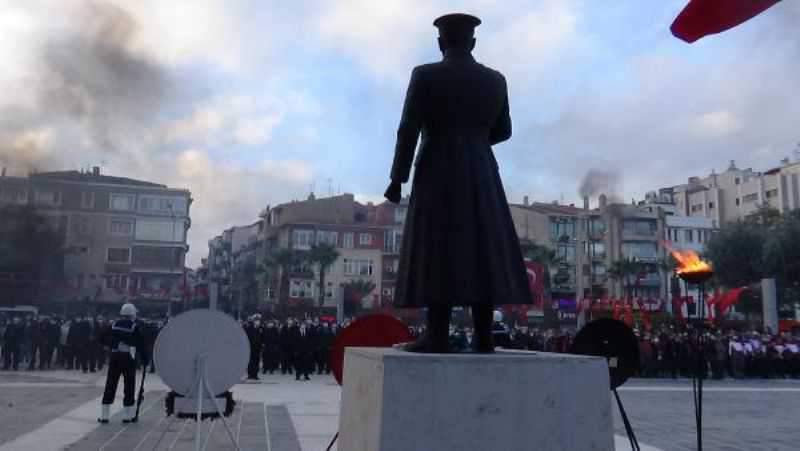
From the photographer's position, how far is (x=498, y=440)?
3520 mm

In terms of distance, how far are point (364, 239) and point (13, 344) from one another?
5055cm

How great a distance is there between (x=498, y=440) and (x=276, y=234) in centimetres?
7410

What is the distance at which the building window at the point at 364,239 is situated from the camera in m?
70.2

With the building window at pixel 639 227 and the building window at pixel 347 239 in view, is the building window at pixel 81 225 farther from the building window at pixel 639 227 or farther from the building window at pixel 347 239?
the building window at pixel 639 227

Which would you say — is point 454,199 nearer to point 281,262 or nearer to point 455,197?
point 455,197

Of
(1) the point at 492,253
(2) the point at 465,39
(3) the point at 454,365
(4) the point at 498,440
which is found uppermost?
(2) the point at 465,39

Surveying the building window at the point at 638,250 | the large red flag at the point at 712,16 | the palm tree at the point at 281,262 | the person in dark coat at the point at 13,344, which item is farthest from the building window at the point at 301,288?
the large red flag at the point at 712,16

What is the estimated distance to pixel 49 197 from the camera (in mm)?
63688

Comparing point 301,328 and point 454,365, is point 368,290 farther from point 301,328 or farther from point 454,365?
point 454,365

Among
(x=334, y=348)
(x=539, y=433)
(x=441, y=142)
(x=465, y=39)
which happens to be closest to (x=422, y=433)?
(x=539, y=433)

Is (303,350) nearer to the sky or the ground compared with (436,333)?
nearer to the ground

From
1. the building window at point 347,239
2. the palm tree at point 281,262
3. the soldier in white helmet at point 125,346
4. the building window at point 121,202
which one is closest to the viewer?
the soldier in white helmet at point 125,346

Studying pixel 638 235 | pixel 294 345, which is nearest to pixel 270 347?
pixel 294 345

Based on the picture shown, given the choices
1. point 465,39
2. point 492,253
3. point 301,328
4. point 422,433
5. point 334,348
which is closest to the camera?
point 422,433
